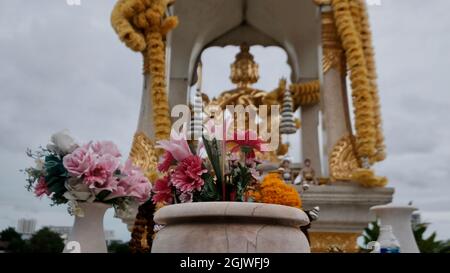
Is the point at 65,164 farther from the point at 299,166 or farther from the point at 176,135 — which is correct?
the point at 299,166

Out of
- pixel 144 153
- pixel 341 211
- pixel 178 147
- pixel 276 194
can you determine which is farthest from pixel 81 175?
pixel 341 211

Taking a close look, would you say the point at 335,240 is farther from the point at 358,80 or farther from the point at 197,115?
the point at 197,115

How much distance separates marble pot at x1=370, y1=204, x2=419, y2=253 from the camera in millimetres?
3490

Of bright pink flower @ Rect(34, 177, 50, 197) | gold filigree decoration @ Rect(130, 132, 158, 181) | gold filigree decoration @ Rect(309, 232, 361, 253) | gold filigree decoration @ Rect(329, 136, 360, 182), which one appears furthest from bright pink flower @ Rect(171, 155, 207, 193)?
gold filigree decoration @ Rect(329, 136, 360, 182)

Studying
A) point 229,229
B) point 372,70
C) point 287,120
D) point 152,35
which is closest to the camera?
point 229,229

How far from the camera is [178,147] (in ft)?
6.33

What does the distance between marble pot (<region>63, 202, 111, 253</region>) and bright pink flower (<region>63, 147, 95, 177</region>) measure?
0.71ft

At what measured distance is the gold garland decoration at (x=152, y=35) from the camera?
5.49 metres

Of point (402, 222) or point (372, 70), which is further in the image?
point (372, 70)

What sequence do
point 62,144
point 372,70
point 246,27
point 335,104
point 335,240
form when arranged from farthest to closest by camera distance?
point 246,27 < point 335,104 < point 372,70 < point 335,240 < point 62,144

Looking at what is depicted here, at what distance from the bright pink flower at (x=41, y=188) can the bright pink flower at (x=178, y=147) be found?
64cm

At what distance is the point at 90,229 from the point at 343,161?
4067 millimetres

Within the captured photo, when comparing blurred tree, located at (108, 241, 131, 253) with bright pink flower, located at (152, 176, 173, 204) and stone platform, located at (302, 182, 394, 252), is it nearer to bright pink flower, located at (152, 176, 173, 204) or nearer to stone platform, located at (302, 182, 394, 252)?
bright pink flower, located at (152, 176, 173, 204)

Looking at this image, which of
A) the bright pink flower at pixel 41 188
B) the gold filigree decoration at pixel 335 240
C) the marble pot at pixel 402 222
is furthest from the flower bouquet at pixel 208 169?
the gold filigree decoration at pixel 335 240
